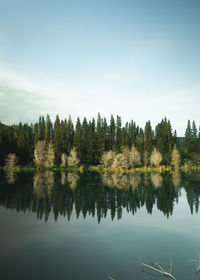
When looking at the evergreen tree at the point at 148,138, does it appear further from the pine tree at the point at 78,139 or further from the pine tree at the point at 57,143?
the pine tree at the point at 57,143

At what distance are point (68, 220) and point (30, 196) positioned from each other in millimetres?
12993

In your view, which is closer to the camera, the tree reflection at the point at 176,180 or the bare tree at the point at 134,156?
the tree reflection at the point at 176,180

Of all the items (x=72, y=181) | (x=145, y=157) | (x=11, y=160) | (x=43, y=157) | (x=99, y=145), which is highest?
(x=99, y=145)

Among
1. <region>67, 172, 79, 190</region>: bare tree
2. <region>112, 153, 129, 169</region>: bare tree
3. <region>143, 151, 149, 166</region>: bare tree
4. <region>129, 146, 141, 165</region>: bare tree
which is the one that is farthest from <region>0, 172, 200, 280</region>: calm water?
<region>143, 151, 149, 166</region>: bare tree

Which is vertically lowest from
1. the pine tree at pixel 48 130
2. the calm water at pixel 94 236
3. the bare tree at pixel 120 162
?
the calm water at pixel 94 236

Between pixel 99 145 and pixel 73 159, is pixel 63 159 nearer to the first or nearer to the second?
pixel 73 159

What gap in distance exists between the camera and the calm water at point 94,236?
40.8ft

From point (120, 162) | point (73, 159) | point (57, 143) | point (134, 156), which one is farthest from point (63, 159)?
point (134, 156)

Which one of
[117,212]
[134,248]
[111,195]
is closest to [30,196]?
[111,195]

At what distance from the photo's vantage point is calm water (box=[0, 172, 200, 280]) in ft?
40.8

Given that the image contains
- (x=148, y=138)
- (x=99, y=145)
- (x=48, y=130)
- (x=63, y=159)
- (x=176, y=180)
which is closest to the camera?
(x=176, y=180)

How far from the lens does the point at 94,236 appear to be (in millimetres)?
17938

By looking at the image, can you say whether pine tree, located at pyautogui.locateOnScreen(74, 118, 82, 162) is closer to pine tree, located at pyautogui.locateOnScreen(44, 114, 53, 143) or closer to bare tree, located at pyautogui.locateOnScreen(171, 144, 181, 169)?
pine tree, located at pyautogui.locateOnScreen(44, 114, 53, 143)

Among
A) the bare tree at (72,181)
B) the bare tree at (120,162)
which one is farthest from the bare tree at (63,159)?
the bare tree at (72,181)
